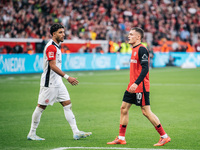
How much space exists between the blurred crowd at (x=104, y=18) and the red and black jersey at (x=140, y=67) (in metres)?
20.1

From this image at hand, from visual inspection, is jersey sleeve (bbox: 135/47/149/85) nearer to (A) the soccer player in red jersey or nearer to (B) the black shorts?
(A) the soccer player in red jersey

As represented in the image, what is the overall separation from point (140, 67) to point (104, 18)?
2899 centimetres

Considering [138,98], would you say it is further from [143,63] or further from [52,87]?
[52,87]

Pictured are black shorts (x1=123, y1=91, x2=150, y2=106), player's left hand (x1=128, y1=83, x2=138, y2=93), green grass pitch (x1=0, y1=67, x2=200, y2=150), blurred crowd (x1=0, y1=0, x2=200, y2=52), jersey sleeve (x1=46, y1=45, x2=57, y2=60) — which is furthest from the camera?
blurred crowd (x1=0, y1=0, x2=200, y2=52)

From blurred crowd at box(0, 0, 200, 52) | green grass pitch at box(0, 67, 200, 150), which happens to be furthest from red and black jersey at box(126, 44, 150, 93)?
blurred crowd at box(0, 0, 200, 52)

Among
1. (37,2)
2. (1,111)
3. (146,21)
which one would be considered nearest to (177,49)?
(146,21)

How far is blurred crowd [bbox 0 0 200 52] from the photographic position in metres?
27.8

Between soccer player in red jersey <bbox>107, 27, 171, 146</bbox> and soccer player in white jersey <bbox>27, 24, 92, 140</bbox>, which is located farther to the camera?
soccer player in white jersey <bbox>27, 24, 92, 140</bbox>

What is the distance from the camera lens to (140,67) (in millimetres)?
6902

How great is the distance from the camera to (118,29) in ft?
117

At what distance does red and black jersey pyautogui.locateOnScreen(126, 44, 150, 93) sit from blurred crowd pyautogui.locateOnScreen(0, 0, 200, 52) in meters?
20.1

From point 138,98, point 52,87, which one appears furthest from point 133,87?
point 52,87

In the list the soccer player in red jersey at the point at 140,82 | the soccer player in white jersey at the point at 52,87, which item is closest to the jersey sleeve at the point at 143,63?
the soccer player in red jersey at the point at 140,82

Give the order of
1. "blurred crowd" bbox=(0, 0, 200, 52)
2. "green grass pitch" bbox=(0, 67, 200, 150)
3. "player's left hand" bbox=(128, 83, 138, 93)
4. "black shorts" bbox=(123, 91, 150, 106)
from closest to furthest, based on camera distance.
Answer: "player's left hand" bbox=(128, 83, 138, 93) → "black shorts" bbox=(123, 91, 150, 106) → "green grass pitch" bbox=(0, 67, 200, 150) → "blurred crowd" bbox=(0, 0, 200, 52)
